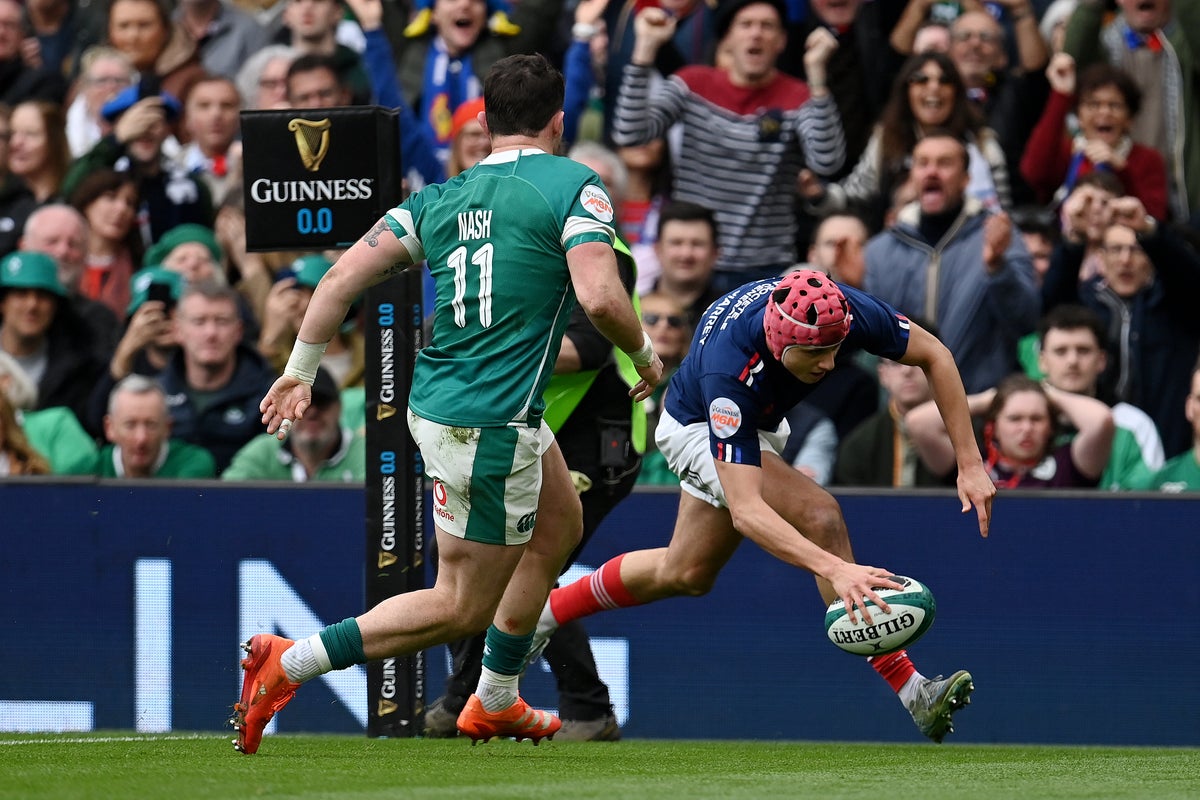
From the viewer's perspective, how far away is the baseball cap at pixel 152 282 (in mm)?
11258

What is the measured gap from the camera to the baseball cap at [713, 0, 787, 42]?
11539mm

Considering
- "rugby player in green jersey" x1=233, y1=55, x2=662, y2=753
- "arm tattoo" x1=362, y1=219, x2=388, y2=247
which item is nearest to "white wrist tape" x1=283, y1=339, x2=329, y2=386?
"rugby player in green jersey" x1=233, y1=55, x2=662, y2=753

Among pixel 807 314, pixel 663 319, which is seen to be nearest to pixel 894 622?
pixel 807 314

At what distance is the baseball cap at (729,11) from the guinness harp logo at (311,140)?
4296 millimetres

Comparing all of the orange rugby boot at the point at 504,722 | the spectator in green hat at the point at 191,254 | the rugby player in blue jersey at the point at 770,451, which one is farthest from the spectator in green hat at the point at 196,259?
the orange rugby boot at the point at 504,722

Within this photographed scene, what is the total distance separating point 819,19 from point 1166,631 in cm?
486

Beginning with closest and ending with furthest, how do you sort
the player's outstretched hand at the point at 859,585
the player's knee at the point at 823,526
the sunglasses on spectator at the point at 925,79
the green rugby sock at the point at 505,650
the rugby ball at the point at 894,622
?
1. the player's outstretched hand at the point at 859,585
2. the rugby ball at the point at 894,622
3. the green rugby sock at the point at 505,650
4. the player's knee at the point at 823,526
5. the sunglasses on spectator at the point at 925,79

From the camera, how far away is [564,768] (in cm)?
658

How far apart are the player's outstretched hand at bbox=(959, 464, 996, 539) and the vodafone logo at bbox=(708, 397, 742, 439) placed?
86 cm

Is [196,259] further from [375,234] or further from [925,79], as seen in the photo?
[375,234]

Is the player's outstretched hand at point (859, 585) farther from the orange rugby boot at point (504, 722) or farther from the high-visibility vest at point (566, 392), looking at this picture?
the high-visibility vest at point (566, 392)

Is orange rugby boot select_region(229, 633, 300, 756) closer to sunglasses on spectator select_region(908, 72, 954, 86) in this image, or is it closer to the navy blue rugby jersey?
the navy blue rugby jersey

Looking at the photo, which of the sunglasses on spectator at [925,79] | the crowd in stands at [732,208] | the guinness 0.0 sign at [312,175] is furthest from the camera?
the sunglasses on spectator at [925,79]

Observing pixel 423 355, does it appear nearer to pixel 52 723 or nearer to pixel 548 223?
pixel 548 223
